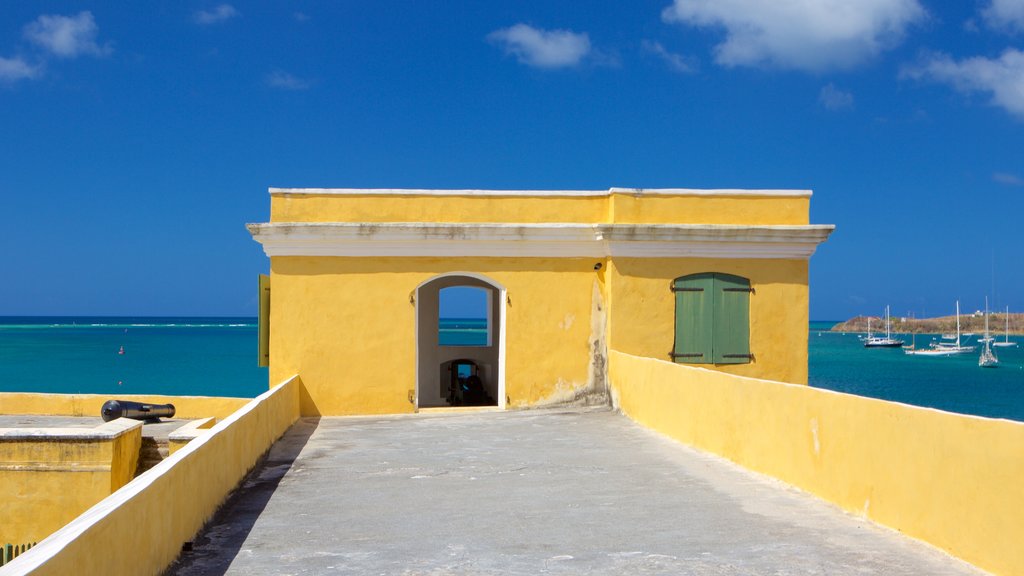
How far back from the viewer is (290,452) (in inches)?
446

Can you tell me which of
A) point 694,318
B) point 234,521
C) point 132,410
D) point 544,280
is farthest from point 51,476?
point 694,318

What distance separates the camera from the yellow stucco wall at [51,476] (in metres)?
13.0

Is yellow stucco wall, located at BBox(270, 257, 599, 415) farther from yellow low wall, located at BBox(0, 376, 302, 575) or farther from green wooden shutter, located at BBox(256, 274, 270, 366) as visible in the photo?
yellow low wall, located at BBox(0, 376, 302, 575)

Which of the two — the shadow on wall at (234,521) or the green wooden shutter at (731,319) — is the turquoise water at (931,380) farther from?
the shadow on wall at (234,521)

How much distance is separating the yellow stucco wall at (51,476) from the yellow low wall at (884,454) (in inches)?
306

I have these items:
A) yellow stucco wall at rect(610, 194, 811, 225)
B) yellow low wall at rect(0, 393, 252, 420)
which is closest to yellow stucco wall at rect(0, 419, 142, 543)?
yellow low wall at rect(0, 393, 252, 420)

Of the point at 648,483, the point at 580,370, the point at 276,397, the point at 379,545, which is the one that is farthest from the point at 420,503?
the point at 580,370

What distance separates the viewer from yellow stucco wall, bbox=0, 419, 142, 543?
13.0m

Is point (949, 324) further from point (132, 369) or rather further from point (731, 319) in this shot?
point (731, 319)

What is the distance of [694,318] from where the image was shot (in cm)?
1582

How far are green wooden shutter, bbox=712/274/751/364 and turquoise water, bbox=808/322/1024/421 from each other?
37474 mm

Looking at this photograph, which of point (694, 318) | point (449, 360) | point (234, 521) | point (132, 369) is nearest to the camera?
point (234, 521)

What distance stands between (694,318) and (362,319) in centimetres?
542

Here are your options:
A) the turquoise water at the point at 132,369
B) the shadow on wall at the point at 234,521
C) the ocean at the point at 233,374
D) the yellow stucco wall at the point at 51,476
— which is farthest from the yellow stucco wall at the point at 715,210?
the turquoise water at the point at 132,369
